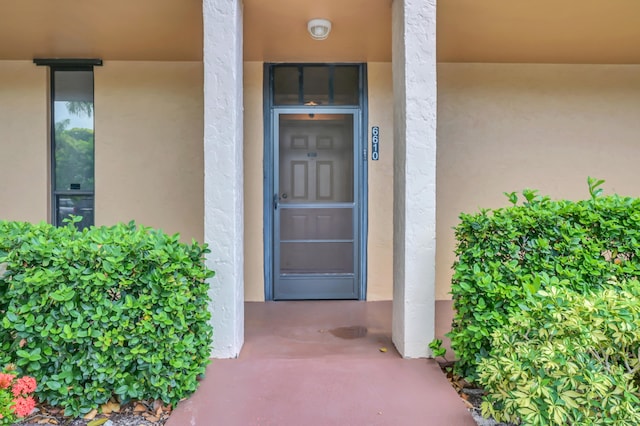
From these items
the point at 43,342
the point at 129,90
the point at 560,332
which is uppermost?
the point at 129,90

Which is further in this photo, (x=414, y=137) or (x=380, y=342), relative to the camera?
(x=380, y=342)

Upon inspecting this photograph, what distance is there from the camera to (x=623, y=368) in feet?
5.64

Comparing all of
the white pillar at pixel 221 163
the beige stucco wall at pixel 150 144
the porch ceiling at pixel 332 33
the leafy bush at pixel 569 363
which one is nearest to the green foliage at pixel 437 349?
the leafy bush at pixel 569 363

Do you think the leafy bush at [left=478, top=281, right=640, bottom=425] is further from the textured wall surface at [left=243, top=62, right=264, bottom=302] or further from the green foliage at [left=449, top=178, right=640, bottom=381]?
the textured wall surface at [left=243, top=62, right=264, bottom=302]

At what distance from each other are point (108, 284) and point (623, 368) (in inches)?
98.4

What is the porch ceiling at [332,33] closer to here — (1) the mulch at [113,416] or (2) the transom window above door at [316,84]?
(2) the transom window above door at [316,84]

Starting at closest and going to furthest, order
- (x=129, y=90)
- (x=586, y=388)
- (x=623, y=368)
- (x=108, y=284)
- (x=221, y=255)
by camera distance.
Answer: (x=586, y=388) < (x=623, y=368) < (x=108, y=284) < (x=221, y=255) < (x=129, y=90)

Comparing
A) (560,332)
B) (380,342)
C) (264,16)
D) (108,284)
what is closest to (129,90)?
(264,16)

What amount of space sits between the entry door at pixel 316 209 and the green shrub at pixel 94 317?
214cm

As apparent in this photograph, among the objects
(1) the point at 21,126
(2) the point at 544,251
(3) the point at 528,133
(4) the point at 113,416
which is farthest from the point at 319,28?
(1) the point at 21,126

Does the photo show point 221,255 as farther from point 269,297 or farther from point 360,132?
point 360,132

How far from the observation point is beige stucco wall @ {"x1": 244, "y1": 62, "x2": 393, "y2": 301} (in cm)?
423

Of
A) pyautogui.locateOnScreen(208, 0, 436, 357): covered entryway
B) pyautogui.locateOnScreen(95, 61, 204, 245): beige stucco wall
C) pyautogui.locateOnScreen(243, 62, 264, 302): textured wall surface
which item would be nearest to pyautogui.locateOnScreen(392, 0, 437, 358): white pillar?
pyautogui.locateOnScreen(208, 0, 436, 357): covered entryway

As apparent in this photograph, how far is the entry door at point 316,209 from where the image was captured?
432 cm
